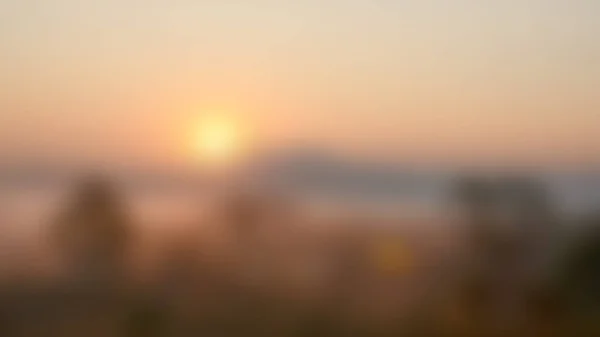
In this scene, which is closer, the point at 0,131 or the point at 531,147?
the point at 0,131

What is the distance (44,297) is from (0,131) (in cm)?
30

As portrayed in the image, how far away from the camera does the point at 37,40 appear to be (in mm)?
1566

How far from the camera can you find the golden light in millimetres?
1634

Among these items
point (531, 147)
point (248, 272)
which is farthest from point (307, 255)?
point (531, 147)

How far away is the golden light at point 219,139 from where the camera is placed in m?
1.63

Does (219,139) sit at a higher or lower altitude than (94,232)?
higher

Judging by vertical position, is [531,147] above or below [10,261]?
above

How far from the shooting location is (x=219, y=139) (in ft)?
5.41

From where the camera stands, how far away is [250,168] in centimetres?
166

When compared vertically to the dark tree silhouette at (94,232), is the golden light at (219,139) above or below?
above

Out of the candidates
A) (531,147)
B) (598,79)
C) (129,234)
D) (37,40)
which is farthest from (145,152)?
(598,79)

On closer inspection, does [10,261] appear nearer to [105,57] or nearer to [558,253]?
[105,57]

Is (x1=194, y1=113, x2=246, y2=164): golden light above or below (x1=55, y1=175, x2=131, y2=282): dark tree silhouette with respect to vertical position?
above

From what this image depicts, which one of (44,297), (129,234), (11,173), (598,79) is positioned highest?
(598,79)
